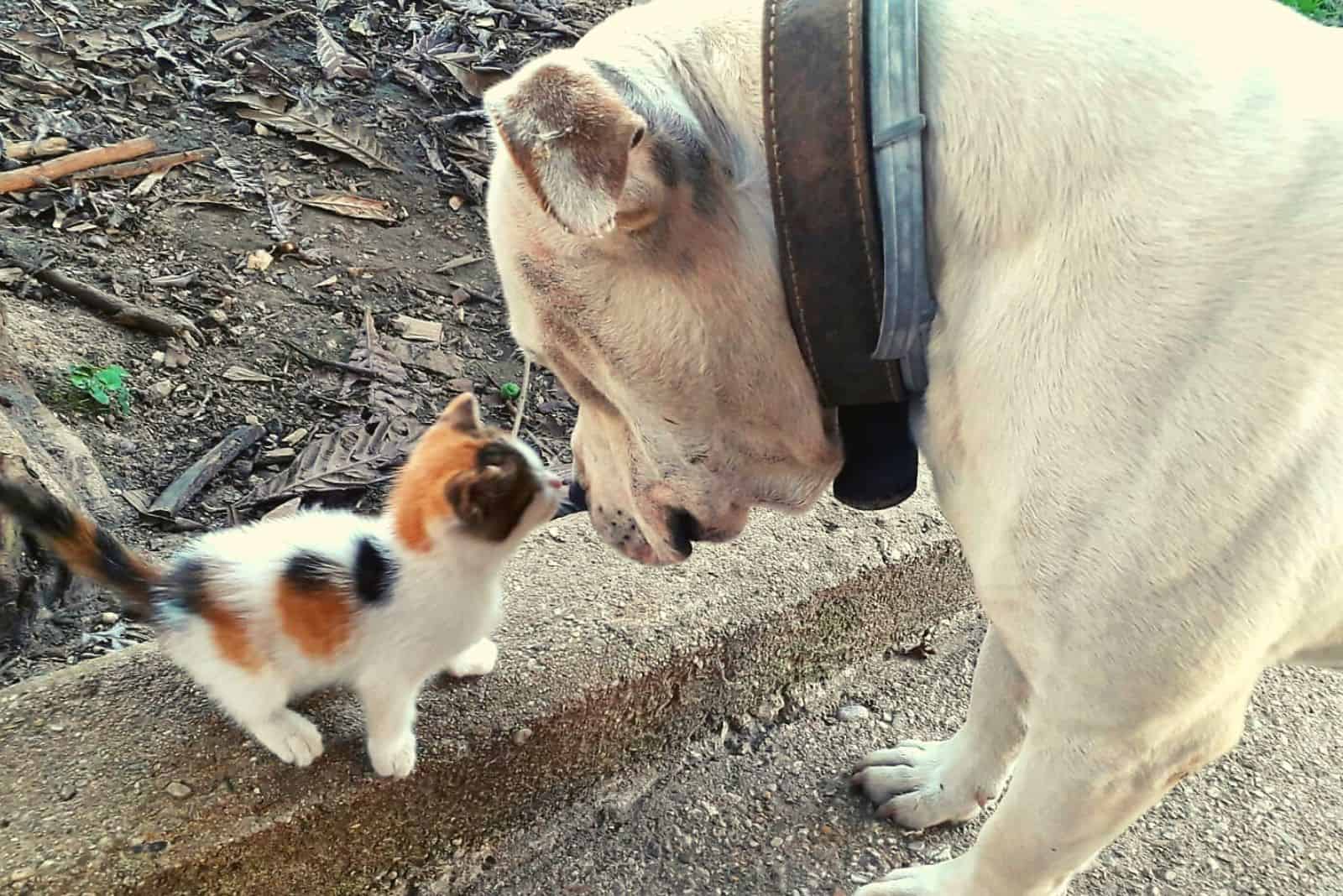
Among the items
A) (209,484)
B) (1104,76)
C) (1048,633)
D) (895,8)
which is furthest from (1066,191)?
(209,484)

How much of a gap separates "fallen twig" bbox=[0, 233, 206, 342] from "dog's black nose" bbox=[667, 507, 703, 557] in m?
2.08

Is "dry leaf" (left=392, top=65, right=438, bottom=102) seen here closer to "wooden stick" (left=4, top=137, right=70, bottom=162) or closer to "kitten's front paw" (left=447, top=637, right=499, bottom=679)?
"wooden stick" (left=4, top=137, right=70, bottom=162)

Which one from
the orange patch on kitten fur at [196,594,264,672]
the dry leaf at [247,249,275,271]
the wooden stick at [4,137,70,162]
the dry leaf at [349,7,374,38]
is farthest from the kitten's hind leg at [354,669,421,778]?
the dry leaf at [349,7,374,38]

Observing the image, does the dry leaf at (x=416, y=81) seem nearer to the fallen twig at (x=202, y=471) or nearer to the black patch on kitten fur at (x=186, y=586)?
the fallen twig at (x=202, y=471)

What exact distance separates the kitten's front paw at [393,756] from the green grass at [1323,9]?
551 cm

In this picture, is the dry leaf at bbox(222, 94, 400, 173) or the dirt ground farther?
the dry leaf at bbox(222, 94, 400, 173)

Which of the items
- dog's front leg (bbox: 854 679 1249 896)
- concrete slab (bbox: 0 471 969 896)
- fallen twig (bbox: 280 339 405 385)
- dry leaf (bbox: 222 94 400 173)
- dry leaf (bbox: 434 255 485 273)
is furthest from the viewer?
dry leaf (bbox: 222 94 400 173)

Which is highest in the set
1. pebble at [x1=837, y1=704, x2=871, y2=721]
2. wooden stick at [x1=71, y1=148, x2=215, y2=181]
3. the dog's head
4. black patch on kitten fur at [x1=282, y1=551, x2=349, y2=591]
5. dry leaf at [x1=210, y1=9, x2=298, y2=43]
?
the dog's head

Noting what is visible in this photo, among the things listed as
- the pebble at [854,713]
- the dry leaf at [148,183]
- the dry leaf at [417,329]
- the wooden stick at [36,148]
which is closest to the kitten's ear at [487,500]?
the pebble at [854,713]

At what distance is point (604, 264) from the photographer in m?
1.71

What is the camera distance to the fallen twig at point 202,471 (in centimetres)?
301

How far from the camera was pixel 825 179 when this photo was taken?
1.50 meters

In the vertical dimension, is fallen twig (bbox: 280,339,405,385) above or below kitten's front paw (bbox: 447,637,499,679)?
below

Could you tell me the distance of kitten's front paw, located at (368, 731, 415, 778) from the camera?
212 centimetres
